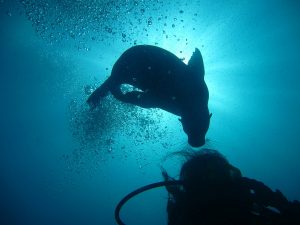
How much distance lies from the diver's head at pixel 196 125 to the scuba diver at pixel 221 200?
470 centimetres

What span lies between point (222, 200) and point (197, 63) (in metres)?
5.42

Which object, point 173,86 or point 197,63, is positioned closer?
point 197,63

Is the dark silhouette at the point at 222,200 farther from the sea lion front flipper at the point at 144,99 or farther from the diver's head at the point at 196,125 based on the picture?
the sea lion front flipper at the point at 144,99

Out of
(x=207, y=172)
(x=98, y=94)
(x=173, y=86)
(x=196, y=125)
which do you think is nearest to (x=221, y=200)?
(x=207, y=172)

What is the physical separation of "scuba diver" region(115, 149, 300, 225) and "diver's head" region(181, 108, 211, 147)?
4697 millimetres

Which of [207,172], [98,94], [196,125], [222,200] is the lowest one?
[222,200]

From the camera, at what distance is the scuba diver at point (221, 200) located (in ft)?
6.77

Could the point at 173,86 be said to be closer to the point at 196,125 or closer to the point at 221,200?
the point at 196,125

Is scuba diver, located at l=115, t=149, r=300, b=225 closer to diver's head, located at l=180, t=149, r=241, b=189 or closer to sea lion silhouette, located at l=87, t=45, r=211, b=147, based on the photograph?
diver's head, located at l=180, t=149, r=241, b=189

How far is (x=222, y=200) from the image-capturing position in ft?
7.09

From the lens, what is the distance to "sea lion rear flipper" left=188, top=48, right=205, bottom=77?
23.2 ft

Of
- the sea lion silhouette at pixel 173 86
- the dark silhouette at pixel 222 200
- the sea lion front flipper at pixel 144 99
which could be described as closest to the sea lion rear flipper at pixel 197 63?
the sea lion silhouette at pixel 173 86

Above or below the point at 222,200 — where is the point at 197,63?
above

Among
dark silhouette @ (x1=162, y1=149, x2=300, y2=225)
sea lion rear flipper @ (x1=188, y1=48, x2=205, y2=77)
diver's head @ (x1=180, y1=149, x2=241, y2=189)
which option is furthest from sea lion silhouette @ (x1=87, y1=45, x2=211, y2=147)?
dark silhouette @ (x1=162, y1=149, x2=300, y2=225)
